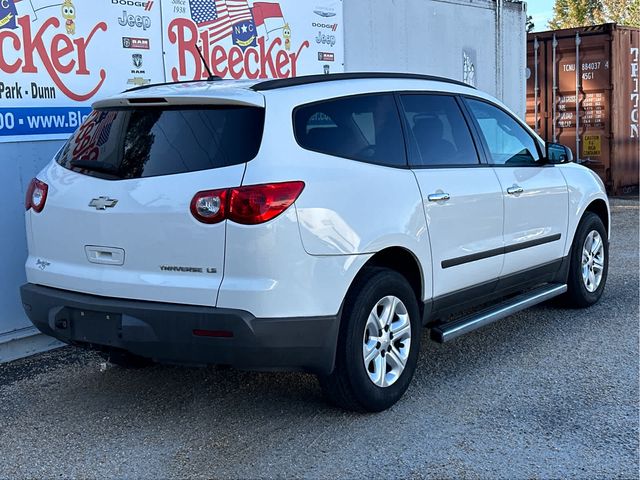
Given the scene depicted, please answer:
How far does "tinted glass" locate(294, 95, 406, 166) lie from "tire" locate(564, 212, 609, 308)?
237 centimetres

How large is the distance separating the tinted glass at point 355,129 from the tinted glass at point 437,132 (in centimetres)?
15

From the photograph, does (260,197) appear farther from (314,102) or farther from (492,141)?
(492,141)

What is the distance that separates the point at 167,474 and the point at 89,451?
0.53 m

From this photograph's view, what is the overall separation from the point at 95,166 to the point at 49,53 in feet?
6.30

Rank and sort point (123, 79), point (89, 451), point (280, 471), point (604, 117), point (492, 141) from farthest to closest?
point (604, 117) < point (123, 79) < point (492, 141) < point (89, 451) < point (280, 471)

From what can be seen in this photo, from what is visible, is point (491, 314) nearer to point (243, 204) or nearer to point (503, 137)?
point (503, 137)

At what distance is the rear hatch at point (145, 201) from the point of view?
3953 mm

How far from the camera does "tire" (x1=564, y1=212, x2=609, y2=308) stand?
256 inches

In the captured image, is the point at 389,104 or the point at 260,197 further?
the point at 389,104

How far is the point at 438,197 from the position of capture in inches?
190

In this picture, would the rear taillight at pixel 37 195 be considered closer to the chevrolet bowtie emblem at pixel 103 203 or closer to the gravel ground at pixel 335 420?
the chevrolet bowtie emblem at pixel 103 203

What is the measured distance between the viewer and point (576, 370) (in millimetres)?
5184

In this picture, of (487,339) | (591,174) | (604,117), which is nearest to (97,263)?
(487,339)

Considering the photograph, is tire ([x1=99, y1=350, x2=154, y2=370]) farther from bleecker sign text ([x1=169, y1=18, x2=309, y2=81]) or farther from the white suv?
bleecker sign text ([x1=169, y1=18, x2=309, y2=81])
